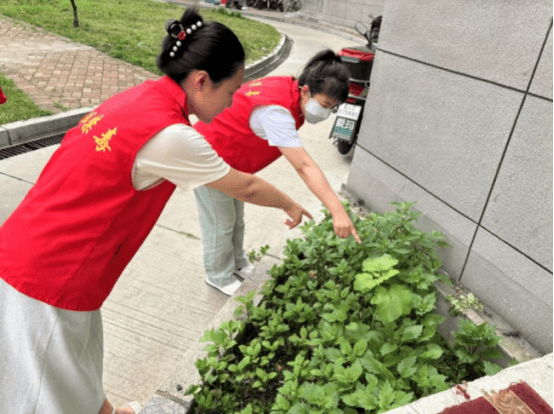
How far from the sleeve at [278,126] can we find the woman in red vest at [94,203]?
0.66 meters

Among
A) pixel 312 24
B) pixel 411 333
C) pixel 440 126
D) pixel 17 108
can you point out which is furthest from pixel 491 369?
pixel 312 24

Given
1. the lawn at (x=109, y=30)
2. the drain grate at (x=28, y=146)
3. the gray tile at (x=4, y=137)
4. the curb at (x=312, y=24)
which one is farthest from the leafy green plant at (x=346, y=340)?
the curb at (x=312, y=24)

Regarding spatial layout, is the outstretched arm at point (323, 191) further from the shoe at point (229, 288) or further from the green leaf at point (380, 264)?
the shoe at point (229, 288)

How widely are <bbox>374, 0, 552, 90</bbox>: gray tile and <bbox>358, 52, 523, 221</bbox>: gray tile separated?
80 mm

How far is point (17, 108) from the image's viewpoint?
5270 mm

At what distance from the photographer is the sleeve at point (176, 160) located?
139cm

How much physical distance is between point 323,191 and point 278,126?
1.35ft

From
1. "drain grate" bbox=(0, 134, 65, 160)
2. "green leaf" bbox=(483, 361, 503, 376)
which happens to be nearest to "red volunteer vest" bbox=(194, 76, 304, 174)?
"green leaf" bbox=(483, 361, 503, 376)

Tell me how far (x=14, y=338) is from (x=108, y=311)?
142 cm

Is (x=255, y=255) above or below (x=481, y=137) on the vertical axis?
below

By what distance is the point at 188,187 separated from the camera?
1512 mm

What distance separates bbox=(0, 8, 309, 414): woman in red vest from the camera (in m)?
1.40

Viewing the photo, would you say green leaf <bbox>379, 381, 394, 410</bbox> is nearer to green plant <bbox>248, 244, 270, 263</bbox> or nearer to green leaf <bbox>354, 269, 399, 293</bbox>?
green leaf <bbox>354, 269, 399, 293</bbox>

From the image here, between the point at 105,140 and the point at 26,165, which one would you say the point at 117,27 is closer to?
the point at 26,165
